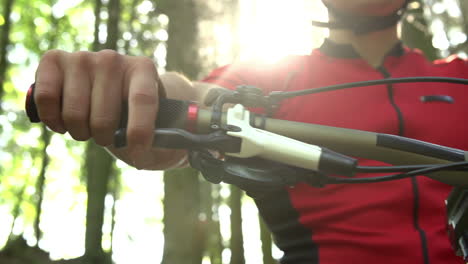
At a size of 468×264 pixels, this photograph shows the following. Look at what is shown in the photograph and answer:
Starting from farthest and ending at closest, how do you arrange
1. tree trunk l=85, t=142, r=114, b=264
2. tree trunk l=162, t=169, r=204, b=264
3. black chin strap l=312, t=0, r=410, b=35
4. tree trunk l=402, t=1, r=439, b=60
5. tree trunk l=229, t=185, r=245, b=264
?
tree trunk l=229, t=185, r=245, b=264, tree trunk l=402, t=1, r=439, b=60, tree trunk l=85, t=142, r=114, b=264, tree trunk l=162, t=169, r=204, b=264, black chin strap l=312, t=0, r=410, b=35

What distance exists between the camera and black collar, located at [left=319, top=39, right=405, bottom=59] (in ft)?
7.96

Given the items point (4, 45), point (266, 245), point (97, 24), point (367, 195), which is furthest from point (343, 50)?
point (266, 245)

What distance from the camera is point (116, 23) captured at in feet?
21.8

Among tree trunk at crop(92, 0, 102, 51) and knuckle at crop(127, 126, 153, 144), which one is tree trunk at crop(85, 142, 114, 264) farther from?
knuckle at crop(127, 126, 153, 144)

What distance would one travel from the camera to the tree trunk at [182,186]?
5285 millimetres

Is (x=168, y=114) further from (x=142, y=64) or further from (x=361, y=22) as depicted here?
(x=361, y=22)

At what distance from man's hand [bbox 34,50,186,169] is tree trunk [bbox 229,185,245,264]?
360 inches

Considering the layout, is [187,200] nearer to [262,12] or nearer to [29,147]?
[262,12]

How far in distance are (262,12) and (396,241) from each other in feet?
22.9

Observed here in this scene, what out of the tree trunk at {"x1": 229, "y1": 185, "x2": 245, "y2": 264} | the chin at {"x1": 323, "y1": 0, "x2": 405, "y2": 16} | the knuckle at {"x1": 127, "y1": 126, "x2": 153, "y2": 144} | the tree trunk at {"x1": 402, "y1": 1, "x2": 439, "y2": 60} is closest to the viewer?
the knuckle at {"x1": 127, "y1": 126, "x2": 153, "y2": 144}

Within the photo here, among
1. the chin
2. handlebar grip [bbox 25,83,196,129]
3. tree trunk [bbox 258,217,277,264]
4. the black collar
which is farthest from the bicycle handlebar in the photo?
tree trunk [bbox 258,217,277,264]

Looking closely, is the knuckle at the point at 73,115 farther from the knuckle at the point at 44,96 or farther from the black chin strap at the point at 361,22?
the black chin strap at the point at 361,22

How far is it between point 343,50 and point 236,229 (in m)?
8.38

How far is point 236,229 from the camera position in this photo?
10.4 metres
